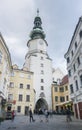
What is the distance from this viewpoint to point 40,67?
2008 inches

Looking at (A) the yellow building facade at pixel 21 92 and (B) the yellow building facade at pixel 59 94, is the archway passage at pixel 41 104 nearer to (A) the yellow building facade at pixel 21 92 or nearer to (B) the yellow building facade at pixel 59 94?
(B) the yellow building facade at pixel 59 94

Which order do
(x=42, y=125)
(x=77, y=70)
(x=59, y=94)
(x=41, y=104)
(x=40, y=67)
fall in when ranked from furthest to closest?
(x=40, y=67) → (x=59, y=94) → (x=41, y=104) → (x=77, y=70) → (x=42, y=125)

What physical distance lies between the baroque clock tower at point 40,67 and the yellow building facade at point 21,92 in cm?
363

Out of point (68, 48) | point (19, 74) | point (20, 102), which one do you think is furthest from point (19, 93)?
point (68, 48)

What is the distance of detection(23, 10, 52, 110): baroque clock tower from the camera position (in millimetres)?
47688

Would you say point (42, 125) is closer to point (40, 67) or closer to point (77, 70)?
point (77, 70)

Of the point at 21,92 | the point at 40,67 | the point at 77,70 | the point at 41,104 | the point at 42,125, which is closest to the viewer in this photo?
the point at 42,125

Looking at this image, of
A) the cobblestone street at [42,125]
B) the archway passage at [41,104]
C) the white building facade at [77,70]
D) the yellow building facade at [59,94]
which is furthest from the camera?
the archway passage at [41,104]

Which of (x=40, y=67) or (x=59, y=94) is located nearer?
(x=59, y=94)

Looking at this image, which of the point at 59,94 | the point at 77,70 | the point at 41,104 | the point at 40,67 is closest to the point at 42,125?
the point at 77,70

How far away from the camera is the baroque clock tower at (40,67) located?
47688mm

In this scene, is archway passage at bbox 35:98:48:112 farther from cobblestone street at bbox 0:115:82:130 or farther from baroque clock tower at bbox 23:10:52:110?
cobblestone street at bbox 0:115:82:130

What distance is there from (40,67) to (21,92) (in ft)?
43.3

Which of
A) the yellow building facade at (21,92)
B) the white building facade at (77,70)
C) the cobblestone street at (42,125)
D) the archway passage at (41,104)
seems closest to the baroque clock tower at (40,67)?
the archway passage at (41,104)
